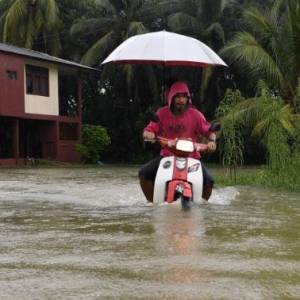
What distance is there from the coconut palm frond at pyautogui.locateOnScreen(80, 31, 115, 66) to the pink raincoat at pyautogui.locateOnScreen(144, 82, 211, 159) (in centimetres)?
2553

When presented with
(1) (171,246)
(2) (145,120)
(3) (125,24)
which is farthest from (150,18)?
(1) (171,246)

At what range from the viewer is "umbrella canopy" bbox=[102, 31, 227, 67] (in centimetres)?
858

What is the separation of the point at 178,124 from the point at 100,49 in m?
25.8

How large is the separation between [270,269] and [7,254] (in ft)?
6.26

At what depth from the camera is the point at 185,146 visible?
8047 mm

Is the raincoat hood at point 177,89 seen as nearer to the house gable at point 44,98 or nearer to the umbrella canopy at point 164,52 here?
the umbrella canopy at point 164,52

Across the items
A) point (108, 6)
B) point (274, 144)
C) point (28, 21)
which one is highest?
point (108, 6)

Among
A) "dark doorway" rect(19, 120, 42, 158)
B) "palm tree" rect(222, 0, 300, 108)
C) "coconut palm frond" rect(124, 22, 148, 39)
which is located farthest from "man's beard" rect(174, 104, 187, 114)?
"dark doorway" rect(19, 120, 42, 158)

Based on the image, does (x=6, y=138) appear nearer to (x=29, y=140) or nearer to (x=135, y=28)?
(x=29, y=140)

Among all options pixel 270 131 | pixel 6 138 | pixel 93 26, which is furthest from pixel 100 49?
pixel 270 131

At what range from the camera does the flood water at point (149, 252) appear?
12.1ft

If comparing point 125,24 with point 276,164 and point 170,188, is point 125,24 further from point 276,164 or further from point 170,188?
point 170,188

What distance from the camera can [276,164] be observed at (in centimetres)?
1372

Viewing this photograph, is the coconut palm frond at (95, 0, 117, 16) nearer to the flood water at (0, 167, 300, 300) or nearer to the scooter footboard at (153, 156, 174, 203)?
the flood water at (0, 167, 300, 300)
